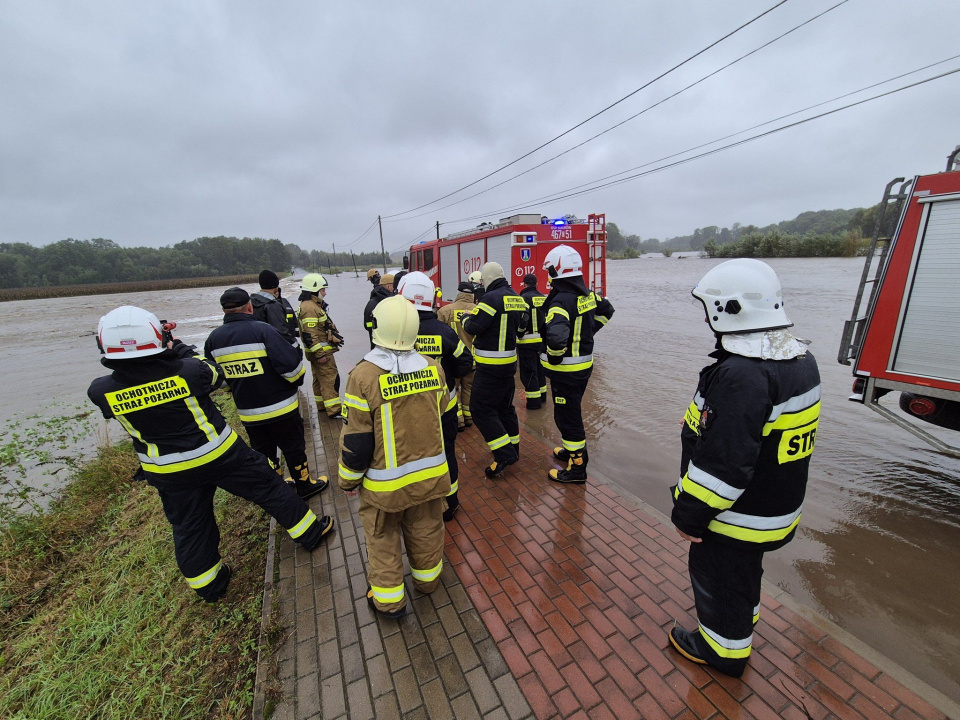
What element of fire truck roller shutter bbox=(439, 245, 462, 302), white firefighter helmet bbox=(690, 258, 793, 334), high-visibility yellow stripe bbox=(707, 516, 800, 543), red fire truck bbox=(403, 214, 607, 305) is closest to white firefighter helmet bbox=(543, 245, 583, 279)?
white firefighter helmet bbox=(690, 258, 793, 334)

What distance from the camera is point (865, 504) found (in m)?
3.79

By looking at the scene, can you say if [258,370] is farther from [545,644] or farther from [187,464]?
[545,644]

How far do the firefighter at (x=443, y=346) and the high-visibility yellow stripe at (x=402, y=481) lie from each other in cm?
59

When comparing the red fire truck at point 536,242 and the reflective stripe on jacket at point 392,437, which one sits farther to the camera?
the red fire truck at point 536,242

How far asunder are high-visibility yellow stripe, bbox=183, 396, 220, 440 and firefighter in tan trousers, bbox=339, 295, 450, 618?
1.06 metres

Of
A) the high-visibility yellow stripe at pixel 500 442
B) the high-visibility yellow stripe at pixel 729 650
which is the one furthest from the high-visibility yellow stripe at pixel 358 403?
the high-visibility yellow stripe at pixel 729 650

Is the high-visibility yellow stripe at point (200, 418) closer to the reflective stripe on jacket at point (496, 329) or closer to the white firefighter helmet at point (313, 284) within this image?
the reflective stripe on jacket at point (496, 329)

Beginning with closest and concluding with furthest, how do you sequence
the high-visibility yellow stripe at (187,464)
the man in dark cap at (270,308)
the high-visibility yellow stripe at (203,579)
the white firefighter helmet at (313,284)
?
the high-visibility yellow stripe at (187,464) → the high-visibility yellow stripe at (203,579) → the man in dark cap at (270,308) → the white firefighter helmet at (313,284)

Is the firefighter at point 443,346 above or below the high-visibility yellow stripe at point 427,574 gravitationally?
above

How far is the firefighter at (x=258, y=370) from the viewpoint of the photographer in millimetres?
3201

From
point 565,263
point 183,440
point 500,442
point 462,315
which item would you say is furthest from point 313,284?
point 565,263

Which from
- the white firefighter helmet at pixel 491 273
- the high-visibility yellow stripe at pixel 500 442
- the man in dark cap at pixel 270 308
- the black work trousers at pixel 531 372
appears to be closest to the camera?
the high-visibility yellow stripe at pixel 500 442

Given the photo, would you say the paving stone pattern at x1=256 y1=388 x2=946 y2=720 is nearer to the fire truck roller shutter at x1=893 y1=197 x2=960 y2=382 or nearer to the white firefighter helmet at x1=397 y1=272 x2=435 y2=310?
the white firefighter helmet at x1=397 y1=272 x2=435 y2=310

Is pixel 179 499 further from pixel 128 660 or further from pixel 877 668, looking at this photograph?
pixel 877 668
